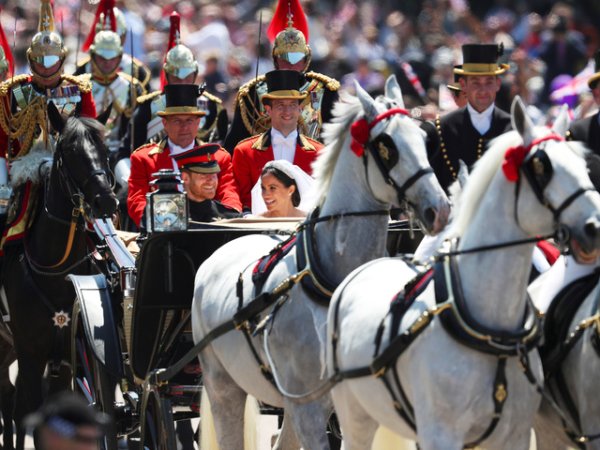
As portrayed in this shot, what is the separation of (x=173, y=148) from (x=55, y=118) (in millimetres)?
720

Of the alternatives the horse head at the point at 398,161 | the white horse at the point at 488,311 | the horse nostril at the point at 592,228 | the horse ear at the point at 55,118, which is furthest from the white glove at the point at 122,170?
the horse nostril at the point at 592,228

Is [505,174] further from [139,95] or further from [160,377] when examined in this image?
[139,95]

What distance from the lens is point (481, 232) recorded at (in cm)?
614

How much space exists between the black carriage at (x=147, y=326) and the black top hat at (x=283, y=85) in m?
1.19

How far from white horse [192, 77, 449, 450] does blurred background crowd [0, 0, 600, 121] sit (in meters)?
9.03

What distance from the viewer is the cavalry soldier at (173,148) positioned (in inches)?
374

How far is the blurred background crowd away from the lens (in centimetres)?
1830

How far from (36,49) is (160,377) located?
121 inches

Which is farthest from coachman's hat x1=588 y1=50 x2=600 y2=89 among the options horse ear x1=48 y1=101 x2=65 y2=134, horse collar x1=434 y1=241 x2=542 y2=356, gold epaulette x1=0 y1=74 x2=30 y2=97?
gold epaulette x1=0 y1=74 x2=30 y2=97

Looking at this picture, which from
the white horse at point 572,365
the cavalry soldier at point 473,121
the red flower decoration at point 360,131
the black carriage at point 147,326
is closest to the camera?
the white horse at point 572,365

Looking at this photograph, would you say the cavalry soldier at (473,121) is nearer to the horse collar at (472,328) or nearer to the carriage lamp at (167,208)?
the carriage lamp at (167,208)

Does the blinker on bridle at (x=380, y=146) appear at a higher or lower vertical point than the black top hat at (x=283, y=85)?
lower

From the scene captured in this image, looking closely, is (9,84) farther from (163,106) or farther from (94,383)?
(163,106)

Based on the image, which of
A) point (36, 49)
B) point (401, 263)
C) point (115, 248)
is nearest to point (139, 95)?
point (36, 49)
